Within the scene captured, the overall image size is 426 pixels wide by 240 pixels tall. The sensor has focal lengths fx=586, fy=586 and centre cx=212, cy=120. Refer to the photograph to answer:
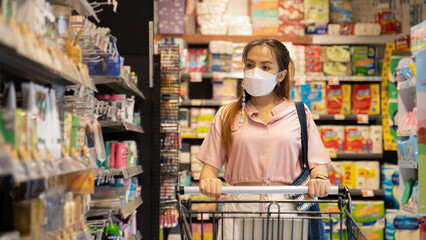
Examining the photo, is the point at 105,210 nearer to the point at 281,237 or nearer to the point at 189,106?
the point at 281,237

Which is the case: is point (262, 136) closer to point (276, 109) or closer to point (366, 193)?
point (276, 109)

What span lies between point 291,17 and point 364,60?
0.95m

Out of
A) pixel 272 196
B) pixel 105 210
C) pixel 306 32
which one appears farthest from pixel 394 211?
pixel 272 196

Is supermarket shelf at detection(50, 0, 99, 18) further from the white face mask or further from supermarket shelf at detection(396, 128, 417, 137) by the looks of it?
supermarket shelf at detection(396, 128, 417, 137)

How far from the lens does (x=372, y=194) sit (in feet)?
21.1

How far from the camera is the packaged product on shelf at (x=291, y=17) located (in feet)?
21.6

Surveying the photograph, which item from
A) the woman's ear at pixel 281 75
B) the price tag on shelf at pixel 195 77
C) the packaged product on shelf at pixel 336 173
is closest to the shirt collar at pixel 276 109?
the woman's ear at pixel 281 75

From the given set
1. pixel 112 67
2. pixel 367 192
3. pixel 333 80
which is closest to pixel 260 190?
pixel 112 67

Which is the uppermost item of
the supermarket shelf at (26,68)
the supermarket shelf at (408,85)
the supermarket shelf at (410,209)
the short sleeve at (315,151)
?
the supermarket shelf at (408,85)

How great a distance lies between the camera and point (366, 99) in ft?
21.5

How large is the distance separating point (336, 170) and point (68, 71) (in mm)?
5012

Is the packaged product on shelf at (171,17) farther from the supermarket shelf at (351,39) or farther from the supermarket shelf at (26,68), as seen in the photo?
the supermarket shelf at (26,68)

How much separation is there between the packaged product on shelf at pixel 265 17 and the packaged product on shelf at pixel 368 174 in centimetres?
176

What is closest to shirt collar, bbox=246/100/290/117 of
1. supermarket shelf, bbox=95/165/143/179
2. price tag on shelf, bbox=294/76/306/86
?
supermarket shelf, bbox=95/165/143/179
